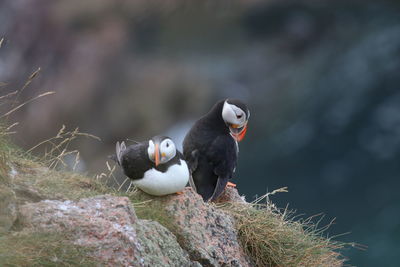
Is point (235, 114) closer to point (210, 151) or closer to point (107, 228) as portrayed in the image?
point (210, 151)

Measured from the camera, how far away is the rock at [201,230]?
4.52m

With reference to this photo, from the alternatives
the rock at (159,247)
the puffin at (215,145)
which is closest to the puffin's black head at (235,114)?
the puffin at (215,145)

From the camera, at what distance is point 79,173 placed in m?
4.95

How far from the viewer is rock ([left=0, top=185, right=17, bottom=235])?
3.73 m

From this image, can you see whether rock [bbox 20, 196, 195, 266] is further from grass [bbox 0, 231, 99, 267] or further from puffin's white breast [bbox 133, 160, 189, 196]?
puffin's white breast [bbox 133, 160, 189, 196]

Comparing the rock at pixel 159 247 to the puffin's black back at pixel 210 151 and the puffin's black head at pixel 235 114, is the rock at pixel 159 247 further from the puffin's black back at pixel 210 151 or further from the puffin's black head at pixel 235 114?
the puffin's black head at pixel 235 114

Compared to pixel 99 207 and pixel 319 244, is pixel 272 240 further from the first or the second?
pixel 99 207

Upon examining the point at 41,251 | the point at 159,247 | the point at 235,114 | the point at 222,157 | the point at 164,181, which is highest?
the point at 235,114

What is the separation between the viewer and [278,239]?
5156 millimetres

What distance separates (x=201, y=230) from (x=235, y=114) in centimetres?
144

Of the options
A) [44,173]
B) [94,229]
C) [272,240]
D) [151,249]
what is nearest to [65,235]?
[94,229]

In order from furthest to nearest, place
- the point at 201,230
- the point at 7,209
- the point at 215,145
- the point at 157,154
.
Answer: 1. the point at 215,145
2. the point at 201,230
3. the point at 157,154
4. the point at 7,209

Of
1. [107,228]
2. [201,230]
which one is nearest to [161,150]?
[201,230]

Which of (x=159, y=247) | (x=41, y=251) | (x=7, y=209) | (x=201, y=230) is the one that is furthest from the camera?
(x=201, y=230)
